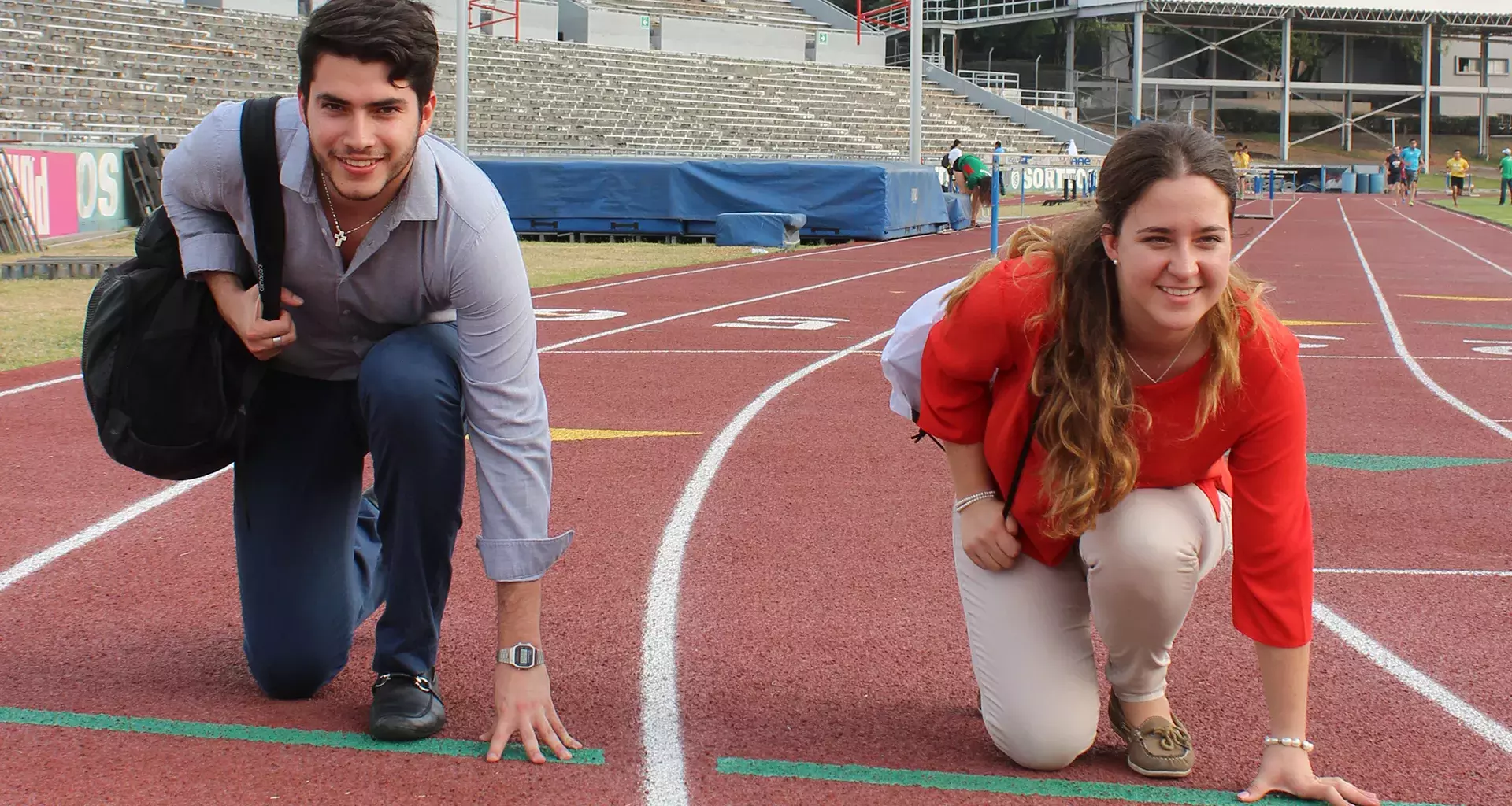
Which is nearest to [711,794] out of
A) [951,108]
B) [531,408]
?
[531,408]

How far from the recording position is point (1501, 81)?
260 ft

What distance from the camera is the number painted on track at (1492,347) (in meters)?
11.4

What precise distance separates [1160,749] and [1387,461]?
4419 mm

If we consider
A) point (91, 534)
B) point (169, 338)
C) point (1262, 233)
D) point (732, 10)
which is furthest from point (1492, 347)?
point (732, 10)

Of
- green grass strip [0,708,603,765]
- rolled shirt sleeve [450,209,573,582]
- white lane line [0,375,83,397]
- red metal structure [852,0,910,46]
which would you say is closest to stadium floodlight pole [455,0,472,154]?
red metal structure [852,0,910,46]

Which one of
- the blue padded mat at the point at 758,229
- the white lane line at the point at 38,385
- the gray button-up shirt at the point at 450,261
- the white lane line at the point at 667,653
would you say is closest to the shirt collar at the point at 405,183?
the gray button-up shirt at the point at 450,261

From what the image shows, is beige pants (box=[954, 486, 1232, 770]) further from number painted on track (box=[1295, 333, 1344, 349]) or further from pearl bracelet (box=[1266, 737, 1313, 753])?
number painted on track (box=[1295, 333, 1344, 349])

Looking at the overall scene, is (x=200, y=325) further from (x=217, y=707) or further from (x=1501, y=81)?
(x=1501, y=81)

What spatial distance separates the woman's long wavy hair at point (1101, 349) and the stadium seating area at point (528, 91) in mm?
20098

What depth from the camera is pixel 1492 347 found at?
11758mm

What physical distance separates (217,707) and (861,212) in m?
22.3

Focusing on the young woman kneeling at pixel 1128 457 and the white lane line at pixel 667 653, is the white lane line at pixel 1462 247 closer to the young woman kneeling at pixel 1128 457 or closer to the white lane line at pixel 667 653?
the white lane line at pixel 667 653

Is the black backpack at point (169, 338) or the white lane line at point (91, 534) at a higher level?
the black backpack at point (169, 338)

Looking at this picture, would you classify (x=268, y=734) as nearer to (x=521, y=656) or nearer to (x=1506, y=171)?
(x=521, y=656)
